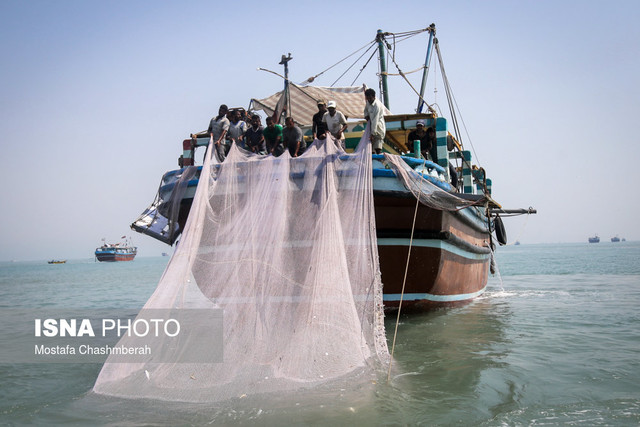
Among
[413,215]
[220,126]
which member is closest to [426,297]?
[413,215]

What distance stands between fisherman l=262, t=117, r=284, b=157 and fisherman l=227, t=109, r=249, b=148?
46cm

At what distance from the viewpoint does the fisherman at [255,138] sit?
9.08 meters

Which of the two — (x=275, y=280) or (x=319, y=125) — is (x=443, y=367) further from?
(x=319, y=125)

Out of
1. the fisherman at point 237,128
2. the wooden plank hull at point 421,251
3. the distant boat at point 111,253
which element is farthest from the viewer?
the distant boat at point 111,253

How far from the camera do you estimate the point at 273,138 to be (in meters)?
8.63

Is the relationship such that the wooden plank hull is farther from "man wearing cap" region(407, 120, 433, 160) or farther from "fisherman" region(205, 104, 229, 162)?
"fisherman" region(205, 104, 229, 162)

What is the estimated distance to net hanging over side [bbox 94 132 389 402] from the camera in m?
4.57

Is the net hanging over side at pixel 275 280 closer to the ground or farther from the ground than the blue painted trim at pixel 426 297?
farther from the ground

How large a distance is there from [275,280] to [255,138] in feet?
13.6

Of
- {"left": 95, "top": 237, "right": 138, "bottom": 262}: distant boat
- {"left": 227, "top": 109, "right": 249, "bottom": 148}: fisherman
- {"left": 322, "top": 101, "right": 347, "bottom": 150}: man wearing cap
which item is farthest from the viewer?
{"left": 95, "top": 237, "right": 138, "bottom": 262}: distant boat

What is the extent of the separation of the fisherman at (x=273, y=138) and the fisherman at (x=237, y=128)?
462 mm

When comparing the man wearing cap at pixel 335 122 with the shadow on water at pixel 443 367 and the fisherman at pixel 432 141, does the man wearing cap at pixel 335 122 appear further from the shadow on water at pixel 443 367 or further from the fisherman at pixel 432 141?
the shadow on water at pixel 443 367

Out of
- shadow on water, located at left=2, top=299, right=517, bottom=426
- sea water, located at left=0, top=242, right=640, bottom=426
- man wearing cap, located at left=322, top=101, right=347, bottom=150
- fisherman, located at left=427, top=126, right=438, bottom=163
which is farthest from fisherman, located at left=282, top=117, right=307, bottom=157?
shadow on water, located at left=2, top=299, right=517, bottom=426

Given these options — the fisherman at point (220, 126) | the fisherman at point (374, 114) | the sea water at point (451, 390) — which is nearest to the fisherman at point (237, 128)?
the fisherman at point (220, 126)
